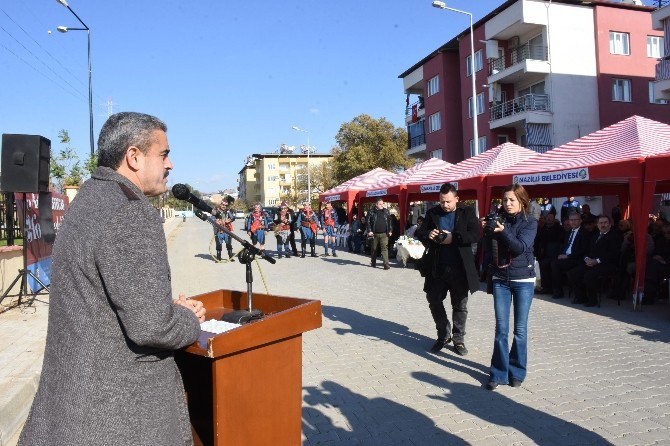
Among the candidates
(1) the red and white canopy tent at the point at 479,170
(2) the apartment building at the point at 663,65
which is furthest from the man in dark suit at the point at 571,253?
(2) the apartment building at the point at 663,65

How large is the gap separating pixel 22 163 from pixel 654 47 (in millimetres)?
34590

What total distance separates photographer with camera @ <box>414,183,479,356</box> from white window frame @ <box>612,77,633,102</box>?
29769 millimetres

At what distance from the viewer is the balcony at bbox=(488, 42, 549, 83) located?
29828 mm

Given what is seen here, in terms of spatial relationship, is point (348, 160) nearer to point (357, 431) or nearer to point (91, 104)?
point (91, 104)

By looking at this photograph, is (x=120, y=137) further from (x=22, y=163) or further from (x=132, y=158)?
(x=22, y=163)

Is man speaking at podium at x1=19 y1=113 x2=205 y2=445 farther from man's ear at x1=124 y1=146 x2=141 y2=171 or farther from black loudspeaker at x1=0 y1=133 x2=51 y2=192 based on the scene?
black loudspeaker at x1=0 y1=133 x2=51 y2=192

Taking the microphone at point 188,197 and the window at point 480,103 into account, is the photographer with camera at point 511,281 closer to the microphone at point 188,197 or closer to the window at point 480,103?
the microphone at point 188,197

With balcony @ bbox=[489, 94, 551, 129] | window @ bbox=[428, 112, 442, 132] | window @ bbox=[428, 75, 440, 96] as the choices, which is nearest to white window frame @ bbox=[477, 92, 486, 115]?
balcony @ bbox=[489, 94, 551, 129]

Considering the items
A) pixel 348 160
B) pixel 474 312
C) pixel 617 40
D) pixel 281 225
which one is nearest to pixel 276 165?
pixel 348 160

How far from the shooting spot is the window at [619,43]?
103 ft

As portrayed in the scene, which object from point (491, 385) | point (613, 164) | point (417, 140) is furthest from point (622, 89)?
point (491, 385)

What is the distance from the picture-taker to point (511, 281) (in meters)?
5.30

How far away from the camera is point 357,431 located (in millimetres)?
4344

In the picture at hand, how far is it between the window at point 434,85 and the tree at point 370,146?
5.19 metres
